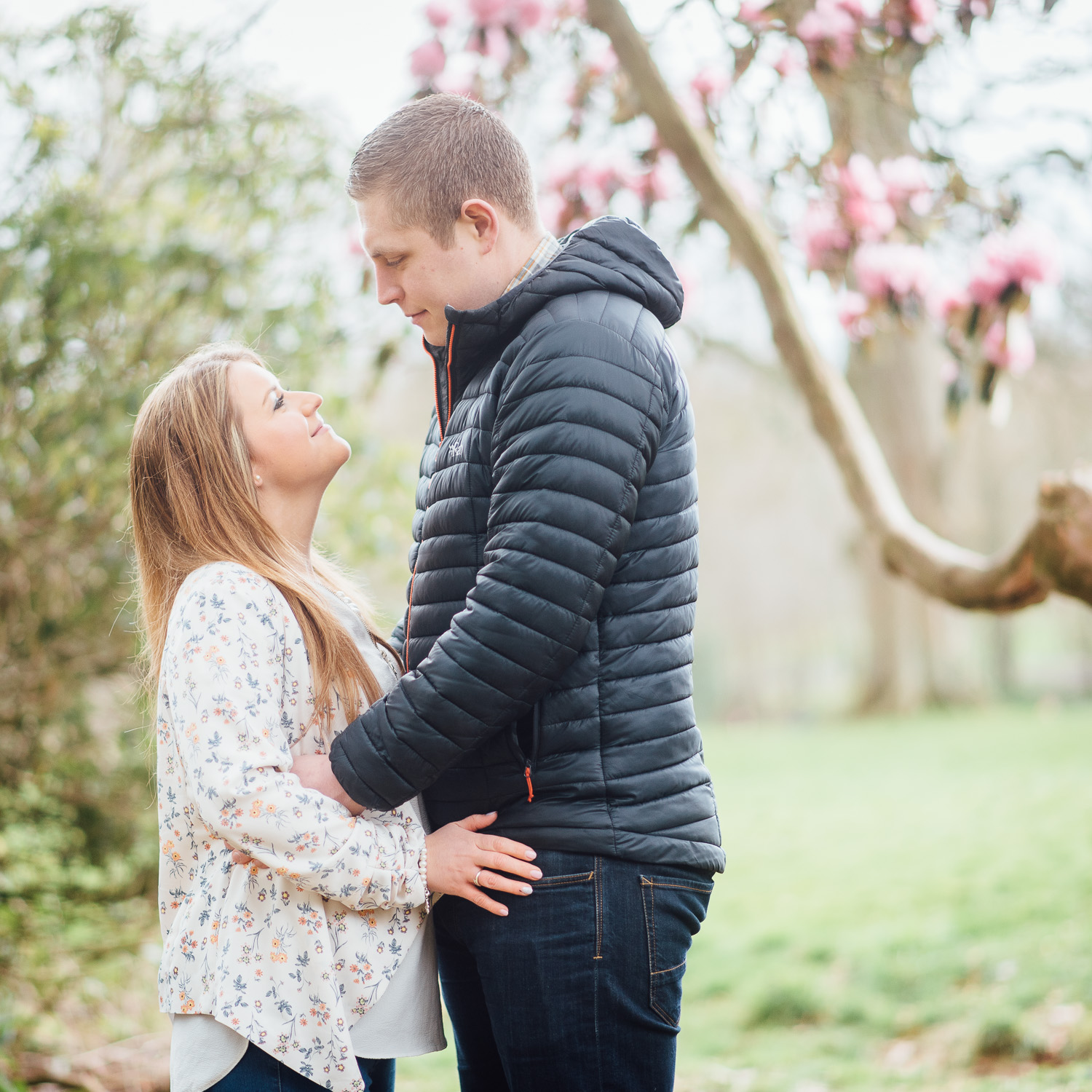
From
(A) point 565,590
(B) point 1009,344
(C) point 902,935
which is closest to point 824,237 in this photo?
(B) point 1009,344

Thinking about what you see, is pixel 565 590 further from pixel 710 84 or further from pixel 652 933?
pixel 710 84

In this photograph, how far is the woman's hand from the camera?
4.42 feet

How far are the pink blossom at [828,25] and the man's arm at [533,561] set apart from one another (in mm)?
1685

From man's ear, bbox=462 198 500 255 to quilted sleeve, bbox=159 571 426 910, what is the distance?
1.82ft

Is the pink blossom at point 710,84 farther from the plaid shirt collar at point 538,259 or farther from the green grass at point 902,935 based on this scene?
the green grass at point 902,935

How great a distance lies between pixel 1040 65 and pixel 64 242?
270 centimetres

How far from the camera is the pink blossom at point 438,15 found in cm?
296

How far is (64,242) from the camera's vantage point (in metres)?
2.94

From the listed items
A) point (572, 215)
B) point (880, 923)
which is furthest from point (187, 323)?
point (880, 923)

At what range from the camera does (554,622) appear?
1.28 meters

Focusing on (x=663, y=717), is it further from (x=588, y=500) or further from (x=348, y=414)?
(x=348, y=414)

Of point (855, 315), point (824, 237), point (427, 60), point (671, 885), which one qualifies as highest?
point (427, 60)

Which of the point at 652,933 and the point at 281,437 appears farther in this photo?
the point at 281,437

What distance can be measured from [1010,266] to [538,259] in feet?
4.84
